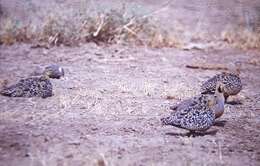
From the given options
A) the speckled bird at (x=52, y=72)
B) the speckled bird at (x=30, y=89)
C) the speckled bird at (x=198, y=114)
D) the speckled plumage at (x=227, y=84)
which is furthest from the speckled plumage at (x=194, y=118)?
the speckled bird at (x=52, y=72)

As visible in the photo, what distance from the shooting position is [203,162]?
19.5ft

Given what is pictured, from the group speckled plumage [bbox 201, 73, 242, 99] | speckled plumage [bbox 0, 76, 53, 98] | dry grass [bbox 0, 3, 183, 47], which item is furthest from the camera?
dry grass [bbox 0, 3, 183, 47]

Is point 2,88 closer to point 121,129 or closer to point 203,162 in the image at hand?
point 121,129

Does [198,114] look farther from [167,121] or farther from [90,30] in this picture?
[90,30]

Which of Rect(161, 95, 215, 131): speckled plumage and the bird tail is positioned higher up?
Rect(161, 95, 215, 131): speckled plumage

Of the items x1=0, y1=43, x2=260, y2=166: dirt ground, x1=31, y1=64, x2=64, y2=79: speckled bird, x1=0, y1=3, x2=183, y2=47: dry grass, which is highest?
x1=0, y1=3, x2=183, y2=47: dry grass

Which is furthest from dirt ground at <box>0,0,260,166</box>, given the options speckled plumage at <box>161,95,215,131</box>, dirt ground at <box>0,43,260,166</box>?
speckled plumage at <box>161,95,215,131</box>

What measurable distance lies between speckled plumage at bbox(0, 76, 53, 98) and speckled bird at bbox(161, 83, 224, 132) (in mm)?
2448

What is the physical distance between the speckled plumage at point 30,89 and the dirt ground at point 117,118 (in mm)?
159

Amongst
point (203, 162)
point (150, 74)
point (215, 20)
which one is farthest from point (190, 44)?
point (203, 162)

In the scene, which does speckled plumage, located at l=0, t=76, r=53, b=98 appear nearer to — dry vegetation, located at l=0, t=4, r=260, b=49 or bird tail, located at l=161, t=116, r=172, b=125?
bird tail, located at l=161, t=116, r=172, b=125

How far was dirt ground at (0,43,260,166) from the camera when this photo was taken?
6.07 meters

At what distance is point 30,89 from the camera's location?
28.9ft

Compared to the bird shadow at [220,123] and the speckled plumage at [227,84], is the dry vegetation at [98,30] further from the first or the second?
the bird shadow at [220,123]
